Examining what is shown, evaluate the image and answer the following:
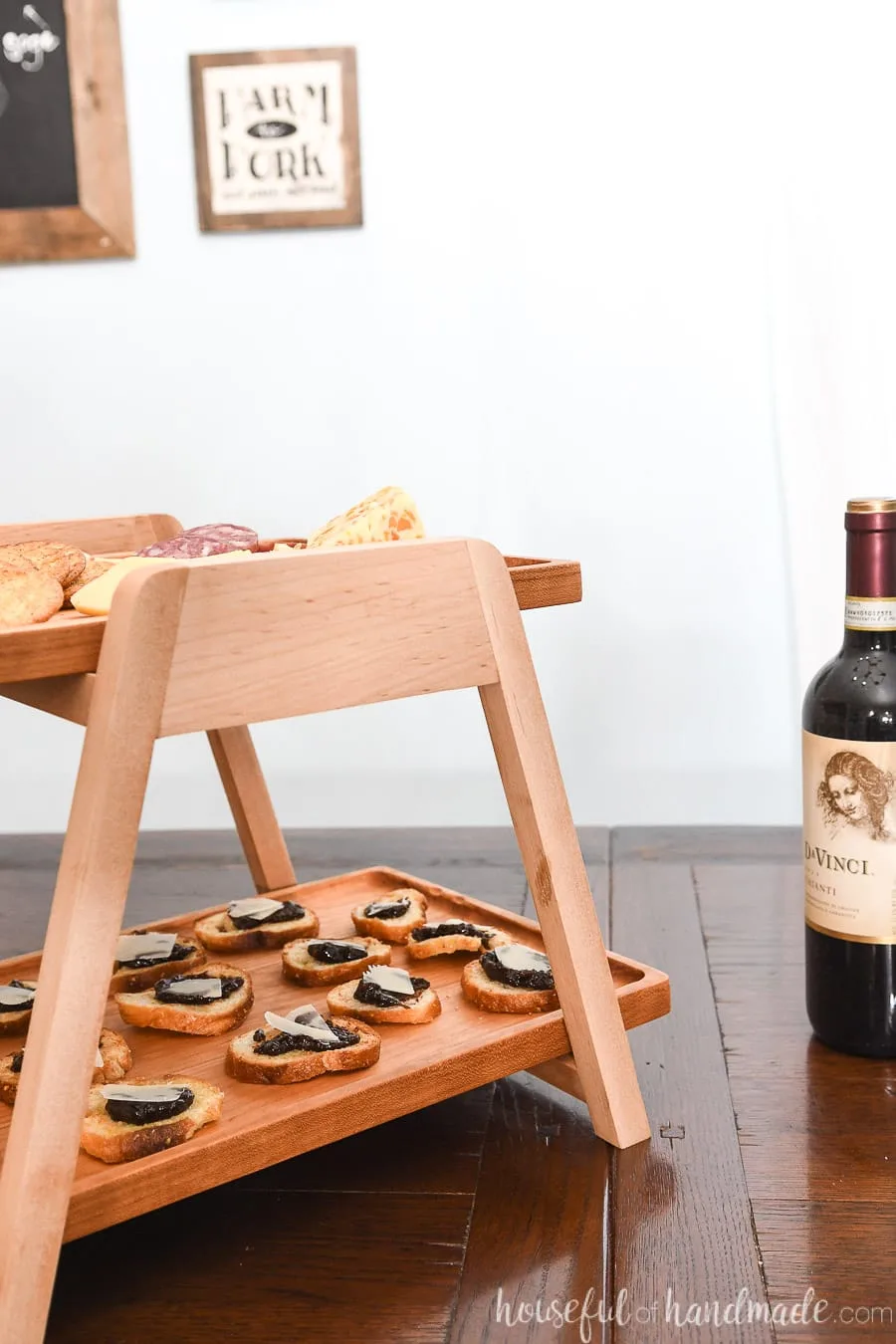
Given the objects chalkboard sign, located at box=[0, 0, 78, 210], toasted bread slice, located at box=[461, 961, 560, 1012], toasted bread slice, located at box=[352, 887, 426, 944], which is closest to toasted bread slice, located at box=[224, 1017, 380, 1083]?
toasted bread slice, located at box=[461, 961, 560, 1012]

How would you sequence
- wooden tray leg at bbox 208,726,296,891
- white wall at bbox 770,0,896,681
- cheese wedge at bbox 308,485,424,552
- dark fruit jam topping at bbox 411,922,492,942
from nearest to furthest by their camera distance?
cheese wedge at bbox 308,485,424,552 → dark fruit jam topping at bbox 411,922,492,942 → wooden tray leg at bbox 208,726,296,891 → white wall at bbox 770,0,896,681

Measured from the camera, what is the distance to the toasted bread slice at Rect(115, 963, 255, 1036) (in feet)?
3.06

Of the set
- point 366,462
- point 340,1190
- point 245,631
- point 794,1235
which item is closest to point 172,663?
point 245,631

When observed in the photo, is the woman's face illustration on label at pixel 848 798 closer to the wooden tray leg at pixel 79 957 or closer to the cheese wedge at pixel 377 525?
the cheese wedge at pixel 377 525

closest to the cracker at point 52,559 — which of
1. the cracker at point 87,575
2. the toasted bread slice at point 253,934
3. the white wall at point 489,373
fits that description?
the cracker at point 87,575

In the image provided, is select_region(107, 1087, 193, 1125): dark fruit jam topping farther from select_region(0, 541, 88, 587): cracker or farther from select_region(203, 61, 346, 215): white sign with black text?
select_region(203, 61, 346, 215): white sign with black text

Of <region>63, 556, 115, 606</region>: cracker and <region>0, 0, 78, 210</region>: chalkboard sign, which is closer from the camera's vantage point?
<region>63, 556, 115, 606</region>: cracker

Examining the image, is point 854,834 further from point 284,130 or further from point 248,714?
point 284,130

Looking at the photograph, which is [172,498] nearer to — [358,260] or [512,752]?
[358,260]

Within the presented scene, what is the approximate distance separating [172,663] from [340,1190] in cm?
38

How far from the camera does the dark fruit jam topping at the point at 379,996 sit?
93cm

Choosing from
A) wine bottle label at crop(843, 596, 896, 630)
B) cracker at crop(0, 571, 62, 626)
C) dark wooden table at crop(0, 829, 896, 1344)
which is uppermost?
cracker at crop(0, 571, 62, 626)

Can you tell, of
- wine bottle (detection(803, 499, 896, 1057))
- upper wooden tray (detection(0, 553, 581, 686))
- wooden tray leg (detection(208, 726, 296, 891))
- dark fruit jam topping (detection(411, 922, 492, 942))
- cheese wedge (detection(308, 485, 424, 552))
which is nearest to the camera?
upper wooden tray (detection(0, 553, 581, 686))

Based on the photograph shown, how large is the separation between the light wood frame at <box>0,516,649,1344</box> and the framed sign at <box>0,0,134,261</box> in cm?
161
